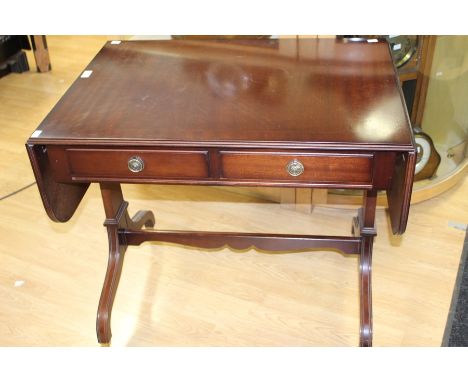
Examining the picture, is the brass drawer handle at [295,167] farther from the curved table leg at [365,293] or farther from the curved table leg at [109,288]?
the curved table leg at [109,288]

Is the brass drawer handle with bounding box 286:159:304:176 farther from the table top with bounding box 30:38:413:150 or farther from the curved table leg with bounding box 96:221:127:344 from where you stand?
the curved table leg with bounding box 96:221:127:344

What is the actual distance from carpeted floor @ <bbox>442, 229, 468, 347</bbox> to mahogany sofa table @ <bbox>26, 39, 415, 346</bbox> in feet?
1.05

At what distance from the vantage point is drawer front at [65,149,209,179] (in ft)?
4.91

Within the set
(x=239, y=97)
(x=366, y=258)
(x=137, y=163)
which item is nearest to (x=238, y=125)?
(x=239, y=97)

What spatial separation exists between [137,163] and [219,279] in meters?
0.82

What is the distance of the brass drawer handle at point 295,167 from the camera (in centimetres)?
146

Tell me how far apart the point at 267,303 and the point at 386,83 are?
0.89 metres

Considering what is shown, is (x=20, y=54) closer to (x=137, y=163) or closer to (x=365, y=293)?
(x=137, y=163)

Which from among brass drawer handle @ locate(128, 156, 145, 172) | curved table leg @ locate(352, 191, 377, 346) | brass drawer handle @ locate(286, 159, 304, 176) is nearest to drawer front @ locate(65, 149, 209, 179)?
brass drawer handle @ locate(128, 156, 145, 172)

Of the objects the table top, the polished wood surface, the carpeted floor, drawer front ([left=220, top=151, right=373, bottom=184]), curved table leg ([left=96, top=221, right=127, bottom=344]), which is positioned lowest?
the carpeted floor

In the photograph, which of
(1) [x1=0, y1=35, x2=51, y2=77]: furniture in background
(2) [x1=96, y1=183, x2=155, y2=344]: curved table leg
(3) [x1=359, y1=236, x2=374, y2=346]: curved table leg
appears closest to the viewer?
(3) [x1=359, y1=236, x2=374, y2=346]: curved table leg

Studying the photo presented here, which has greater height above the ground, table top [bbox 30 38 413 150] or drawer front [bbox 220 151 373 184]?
table top [bbox 30 38 413 150]

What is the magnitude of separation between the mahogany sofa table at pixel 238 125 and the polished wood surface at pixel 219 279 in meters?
0.26

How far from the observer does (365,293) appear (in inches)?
75.2
